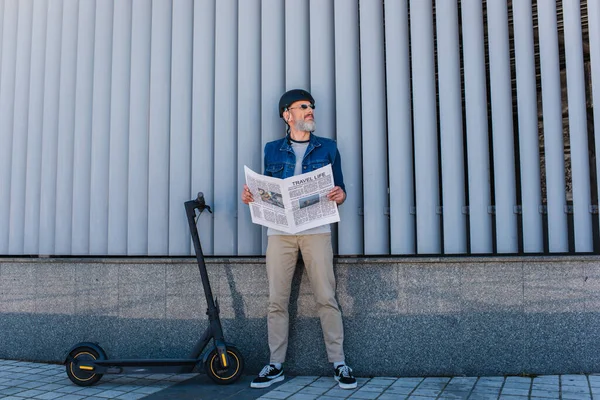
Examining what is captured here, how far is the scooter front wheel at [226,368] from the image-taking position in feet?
13.6

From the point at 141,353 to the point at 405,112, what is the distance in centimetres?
300

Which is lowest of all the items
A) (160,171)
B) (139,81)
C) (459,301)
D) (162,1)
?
(459,301)

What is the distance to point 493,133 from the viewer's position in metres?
4.46

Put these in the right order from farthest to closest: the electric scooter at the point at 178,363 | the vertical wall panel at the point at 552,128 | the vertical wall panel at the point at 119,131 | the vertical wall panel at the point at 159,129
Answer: the vertical wall panel at the point at 119,131 → the vertical wall panel at the point at 159,129 → the vertical wall panel at the point at 552,128 → the electric scooter at the point at 178,363

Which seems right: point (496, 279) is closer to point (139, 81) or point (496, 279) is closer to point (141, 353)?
point (141, 353)

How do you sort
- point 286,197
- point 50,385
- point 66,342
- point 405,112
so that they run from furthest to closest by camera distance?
point 66,342 → point 405,112 → point 50,385 → point 286,197

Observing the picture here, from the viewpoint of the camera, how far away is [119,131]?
527 cm

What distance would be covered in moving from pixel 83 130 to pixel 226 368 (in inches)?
106

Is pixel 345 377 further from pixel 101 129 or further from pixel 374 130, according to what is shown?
pixel 101 129

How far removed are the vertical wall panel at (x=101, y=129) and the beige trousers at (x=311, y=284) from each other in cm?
185

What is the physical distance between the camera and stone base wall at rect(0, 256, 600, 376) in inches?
166

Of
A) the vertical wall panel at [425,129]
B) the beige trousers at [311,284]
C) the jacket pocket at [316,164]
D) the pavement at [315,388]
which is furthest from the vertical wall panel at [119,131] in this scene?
the vertical wall panel at [425,129]

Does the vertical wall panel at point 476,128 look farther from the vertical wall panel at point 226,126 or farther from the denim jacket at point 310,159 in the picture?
the vertical wall panel at point 226,126

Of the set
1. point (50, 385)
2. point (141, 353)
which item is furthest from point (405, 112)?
point (50, 385)
